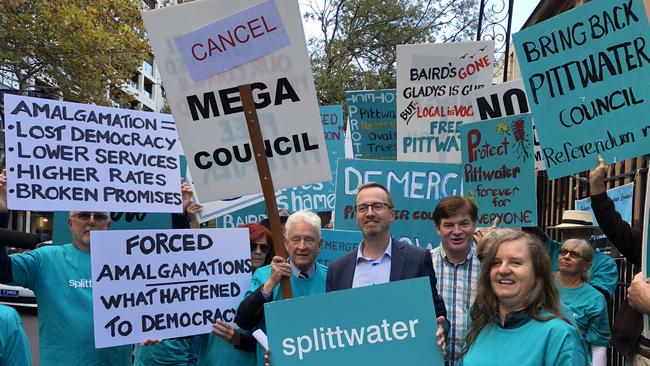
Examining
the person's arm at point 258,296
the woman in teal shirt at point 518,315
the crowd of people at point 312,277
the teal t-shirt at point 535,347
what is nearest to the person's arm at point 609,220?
the crowd of people at point 312,277

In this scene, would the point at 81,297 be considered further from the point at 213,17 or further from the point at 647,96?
the point at 647,96

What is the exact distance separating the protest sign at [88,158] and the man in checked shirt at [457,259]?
1.76 meters

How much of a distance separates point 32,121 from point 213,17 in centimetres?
140

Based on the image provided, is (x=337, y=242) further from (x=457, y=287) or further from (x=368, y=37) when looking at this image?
(x=368, y=37)

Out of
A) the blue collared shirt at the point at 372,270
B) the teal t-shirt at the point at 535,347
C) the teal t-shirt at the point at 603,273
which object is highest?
the blue collared shirt at the point at 372,270

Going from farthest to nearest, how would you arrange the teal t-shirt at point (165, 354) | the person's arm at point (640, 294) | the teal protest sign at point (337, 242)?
the teal protest sign at point (337, 242) < the teal t-shirt at point (165, 354) < the person's arm at point (640, 294)

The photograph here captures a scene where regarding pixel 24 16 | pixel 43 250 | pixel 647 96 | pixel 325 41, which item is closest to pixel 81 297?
pixel 43 250

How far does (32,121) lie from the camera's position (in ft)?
15.1

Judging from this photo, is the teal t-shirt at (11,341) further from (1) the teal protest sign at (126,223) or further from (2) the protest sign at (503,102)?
(2) the protest sign at (503,102)

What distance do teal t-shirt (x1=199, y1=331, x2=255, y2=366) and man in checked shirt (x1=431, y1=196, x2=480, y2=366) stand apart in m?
1.19

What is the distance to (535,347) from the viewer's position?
9.25 ft

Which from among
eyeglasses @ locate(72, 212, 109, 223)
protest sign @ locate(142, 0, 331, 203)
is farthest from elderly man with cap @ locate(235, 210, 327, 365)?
eyeglasses @ locate(72, 212, 109, 223)

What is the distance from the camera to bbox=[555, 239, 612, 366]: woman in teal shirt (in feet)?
17.3

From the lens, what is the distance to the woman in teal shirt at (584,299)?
527cm
